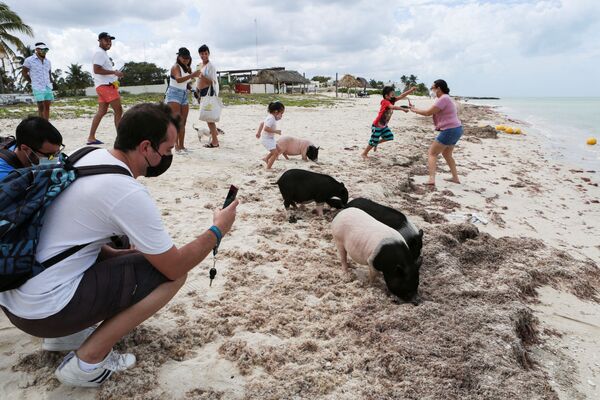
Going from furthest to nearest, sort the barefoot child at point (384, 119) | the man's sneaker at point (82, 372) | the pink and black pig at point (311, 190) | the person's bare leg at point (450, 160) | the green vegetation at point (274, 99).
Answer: the green vegetation at point (274, 99)
the barefoot child at point (384, 119)
the person's bare leg at point (450, 160)
the pink and black pig at point (311, 190)
the man's sneaker at point (82, 372)

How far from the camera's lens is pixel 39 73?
806 centimetres

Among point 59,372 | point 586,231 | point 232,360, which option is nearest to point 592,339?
point 232,360

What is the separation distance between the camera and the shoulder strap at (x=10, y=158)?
9.53 feet

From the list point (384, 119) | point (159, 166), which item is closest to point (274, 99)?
point (384, 119)

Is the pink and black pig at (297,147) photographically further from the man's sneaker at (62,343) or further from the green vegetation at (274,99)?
the green vegetation at (274,99)

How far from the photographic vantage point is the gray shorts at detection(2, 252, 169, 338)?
2082mm

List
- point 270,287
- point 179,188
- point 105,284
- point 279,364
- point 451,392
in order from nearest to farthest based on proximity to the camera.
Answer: point 105,284, point 451,392, point 279,364, point 270,287, point 179,188

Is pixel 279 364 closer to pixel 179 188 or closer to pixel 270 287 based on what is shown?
pixel 270 287

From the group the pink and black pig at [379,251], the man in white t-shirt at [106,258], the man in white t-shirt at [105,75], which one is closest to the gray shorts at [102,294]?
the man in white t-shirt at [106,258]

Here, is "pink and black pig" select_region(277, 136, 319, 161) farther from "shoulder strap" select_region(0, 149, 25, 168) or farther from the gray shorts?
the gray shorts

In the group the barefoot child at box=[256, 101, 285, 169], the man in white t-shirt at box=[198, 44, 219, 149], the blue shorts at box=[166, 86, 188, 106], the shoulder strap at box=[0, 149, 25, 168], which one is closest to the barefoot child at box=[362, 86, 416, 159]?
the barefoot child at box=[256, 101, 285, 169]

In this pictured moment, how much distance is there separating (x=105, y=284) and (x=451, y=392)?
2.21 metres

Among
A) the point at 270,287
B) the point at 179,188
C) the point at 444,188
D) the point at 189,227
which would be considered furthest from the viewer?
the point at 444,188

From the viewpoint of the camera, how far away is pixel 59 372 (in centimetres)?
225
